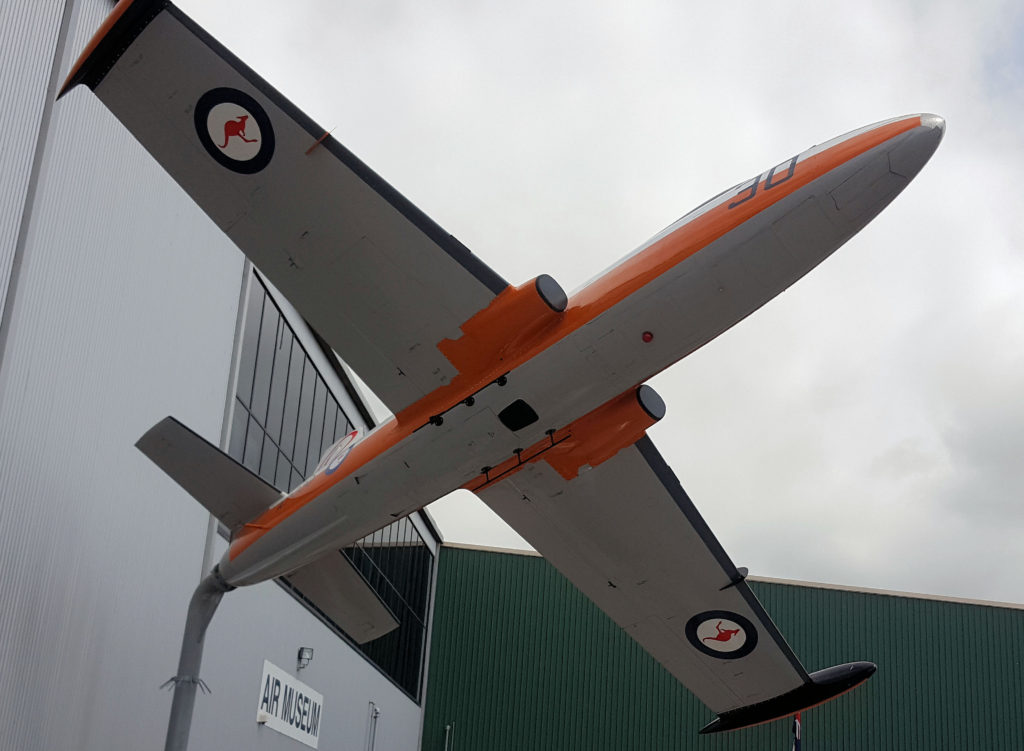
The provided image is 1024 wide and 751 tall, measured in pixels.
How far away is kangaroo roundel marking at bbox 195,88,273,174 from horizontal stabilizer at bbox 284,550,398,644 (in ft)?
16.8

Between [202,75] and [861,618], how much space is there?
2372 cm

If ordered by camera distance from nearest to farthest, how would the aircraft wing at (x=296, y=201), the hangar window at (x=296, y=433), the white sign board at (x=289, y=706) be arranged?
the aircraft wing at (x=296, y=201), the white sign board at (x=289, y=706), the hangar window at (x=296, y=433)

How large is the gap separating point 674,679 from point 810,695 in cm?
1527

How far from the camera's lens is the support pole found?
33.6 feet

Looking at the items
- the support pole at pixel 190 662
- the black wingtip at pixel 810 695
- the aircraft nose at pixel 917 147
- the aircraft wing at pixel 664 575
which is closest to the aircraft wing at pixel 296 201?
the aircraft wing at pixel 664 575

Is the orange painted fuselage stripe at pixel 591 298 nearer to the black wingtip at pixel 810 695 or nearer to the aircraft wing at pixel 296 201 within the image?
the aircraft wing at pixel 296 201

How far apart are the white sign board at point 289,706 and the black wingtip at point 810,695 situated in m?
7.30

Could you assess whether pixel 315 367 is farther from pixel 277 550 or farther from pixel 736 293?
pixel 736 293

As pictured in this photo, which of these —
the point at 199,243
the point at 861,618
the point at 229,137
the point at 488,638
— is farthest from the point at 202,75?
the point at 861,618

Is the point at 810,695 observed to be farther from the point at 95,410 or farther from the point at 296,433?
the point at 296,433

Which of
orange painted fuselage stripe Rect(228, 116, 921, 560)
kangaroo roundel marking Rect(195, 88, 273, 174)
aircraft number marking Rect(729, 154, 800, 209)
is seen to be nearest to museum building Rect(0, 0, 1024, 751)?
kangaroo roundel marking Rect(195, 88, 273, 174)

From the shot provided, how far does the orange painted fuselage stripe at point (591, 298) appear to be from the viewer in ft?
24.4

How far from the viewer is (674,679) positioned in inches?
1034

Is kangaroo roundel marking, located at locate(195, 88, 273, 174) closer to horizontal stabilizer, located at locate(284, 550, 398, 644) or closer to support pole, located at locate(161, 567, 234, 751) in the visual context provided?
support pole, located at locate(161, 567, 234, 751)
